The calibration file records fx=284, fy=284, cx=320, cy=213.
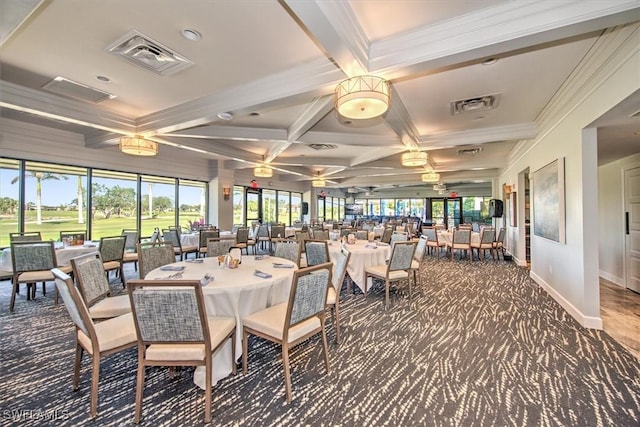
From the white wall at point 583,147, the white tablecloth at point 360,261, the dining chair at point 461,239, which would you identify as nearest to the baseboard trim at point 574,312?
the white wall at point 583,147

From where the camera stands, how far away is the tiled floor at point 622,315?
313cm

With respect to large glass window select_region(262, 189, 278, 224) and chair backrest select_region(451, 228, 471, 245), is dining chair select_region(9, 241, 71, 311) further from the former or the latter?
chair backrest select_region(451, 228, 471, 245)

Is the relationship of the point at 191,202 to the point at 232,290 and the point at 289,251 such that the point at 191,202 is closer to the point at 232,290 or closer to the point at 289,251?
the point at 289,251

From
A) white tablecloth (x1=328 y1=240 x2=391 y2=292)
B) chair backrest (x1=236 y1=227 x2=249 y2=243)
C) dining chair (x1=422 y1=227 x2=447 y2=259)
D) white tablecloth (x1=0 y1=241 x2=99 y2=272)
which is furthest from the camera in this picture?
dining chair (x1=422 y1=227 x2=447 y2=259)

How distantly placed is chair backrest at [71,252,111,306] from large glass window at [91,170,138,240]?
18.1ft

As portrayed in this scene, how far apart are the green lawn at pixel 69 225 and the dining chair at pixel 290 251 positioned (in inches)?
227

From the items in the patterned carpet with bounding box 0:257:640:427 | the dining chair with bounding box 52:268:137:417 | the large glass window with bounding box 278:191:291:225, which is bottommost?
the patterned carpet with bounding box 0:257:640:427

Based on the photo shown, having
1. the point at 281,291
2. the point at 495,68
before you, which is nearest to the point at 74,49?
the point at 281,291

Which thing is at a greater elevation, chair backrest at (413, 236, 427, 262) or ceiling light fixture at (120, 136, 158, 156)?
ceiling light fixture at (120, 136, 158, 156)

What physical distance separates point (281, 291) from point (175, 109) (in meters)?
3.67

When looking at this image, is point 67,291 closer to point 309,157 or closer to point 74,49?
point 74,49

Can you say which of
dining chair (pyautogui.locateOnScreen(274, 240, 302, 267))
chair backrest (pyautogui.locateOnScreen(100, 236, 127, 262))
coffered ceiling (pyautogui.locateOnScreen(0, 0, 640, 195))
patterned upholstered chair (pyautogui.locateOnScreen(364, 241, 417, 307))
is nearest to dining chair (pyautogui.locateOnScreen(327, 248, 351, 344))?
dining chair (pyautogui.locateOnScreen(274, 240, 302, 267))

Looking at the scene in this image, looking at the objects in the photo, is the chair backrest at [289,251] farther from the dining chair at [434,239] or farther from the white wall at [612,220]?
the white wall at [612,220]

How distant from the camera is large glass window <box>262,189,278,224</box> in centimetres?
1263
